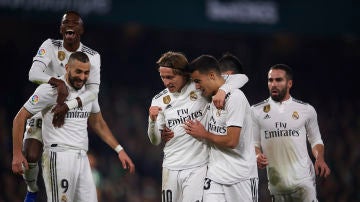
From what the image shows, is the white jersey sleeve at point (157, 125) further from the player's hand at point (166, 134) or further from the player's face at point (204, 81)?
the player's face at point (204, 81)

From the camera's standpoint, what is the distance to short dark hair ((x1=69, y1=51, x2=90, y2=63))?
247 inches

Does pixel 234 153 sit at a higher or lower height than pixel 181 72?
lower

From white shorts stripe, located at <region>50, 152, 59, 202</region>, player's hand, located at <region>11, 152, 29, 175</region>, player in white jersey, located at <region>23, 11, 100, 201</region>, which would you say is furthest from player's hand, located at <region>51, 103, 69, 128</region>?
player's hand, located at <region>11, 152, 29, 175</region>

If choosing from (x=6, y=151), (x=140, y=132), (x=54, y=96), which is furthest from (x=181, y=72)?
(x=140, y=132)

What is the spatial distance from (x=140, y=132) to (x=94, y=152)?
150cm

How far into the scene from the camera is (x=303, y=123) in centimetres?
720

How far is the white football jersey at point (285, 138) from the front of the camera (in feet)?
23.3

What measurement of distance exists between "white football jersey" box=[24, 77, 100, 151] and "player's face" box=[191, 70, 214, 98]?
3.68 ft

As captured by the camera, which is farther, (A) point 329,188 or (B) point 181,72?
(A) point 329,188

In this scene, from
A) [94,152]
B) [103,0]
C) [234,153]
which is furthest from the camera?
[94,152]

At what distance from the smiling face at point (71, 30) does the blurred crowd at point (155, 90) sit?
571 centimetres

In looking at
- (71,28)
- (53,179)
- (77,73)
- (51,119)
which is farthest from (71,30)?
(53,179)

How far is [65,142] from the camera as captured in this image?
6.19 m

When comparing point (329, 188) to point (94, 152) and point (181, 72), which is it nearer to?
point (94, 152)
